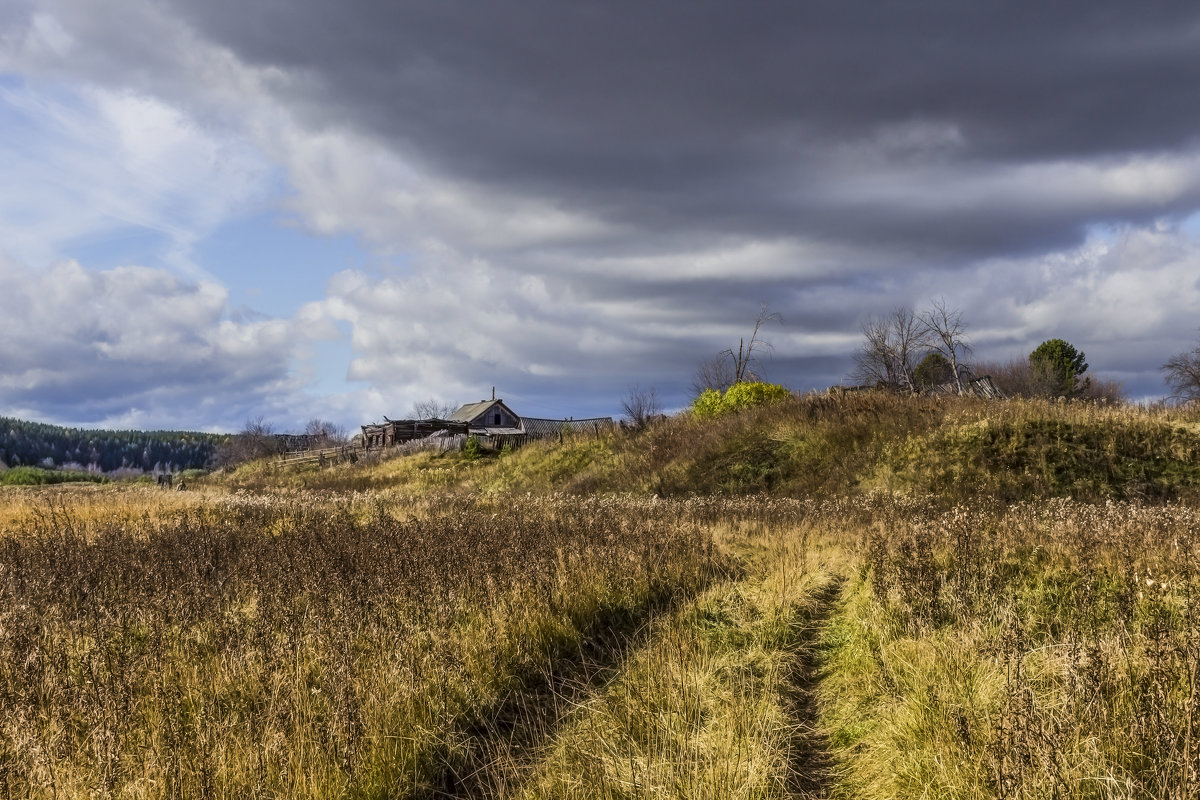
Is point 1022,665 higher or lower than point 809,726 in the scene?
higher

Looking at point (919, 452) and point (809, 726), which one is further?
point (919, 452)

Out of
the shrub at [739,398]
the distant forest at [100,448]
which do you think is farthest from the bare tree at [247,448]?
the shrub at [739,398]

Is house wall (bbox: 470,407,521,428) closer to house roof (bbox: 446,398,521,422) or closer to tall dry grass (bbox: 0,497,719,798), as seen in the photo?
house roof (bbox: 446,398,521,422)

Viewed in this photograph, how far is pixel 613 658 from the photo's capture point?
6.93 m

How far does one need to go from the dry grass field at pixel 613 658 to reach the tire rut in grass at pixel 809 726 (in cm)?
3

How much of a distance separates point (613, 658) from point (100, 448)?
123 metres

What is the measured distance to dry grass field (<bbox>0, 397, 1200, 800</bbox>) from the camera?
4.21 metres

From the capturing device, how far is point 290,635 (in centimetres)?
591

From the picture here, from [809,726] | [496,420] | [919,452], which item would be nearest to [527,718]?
[809,726]

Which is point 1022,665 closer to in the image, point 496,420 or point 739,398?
point 739,398

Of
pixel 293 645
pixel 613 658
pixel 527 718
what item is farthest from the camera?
pixel 613 658

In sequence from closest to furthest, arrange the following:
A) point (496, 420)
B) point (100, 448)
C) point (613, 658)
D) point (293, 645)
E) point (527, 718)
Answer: point (527, 718)
point (293, 645)
point (613, 658)
point (496, 420)
point (100, 448)

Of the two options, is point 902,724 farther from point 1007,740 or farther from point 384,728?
point 384,728

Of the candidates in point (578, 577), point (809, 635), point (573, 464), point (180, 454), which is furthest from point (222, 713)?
point (180, 454)
